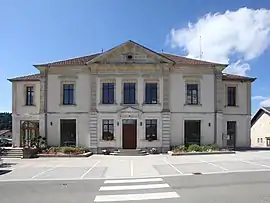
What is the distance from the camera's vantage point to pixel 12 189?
497 inches

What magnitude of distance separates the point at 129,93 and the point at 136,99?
2.90 ft

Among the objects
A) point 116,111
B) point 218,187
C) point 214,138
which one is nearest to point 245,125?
point 214,138

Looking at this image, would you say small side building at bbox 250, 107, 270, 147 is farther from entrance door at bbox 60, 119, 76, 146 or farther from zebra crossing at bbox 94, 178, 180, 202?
zebra crossing at bbox 94, 178, 180, 202

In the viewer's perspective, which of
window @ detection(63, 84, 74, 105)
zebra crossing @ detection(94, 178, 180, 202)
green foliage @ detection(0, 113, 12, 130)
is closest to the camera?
zebra crossing @ detection(94, 178, 180, 202)

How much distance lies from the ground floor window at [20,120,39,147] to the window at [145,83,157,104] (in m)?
11.4

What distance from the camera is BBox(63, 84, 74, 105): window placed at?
32.9m

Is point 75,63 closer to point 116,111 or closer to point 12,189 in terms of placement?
point 116,111

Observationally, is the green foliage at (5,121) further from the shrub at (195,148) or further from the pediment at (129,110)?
the shrub at (195,148)

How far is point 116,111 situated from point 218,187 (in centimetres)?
2038

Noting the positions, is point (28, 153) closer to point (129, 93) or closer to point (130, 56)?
point (129, 93)

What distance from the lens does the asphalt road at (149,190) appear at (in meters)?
10.2

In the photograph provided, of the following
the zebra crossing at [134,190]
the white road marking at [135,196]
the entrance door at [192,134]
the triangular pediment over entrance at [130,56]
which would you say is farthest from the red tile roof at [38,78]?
the white road marking at [135,196]

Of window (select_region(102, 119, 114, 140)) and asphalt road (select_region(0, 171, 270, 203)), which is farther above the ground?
window (select_region(102, 119, 114, 140))

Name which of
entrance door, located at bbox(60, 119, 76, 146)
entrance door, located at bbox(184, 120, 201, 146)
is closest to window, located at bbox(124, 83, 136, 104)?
entrance door, located at bbox(60, 119, 76, 146)
